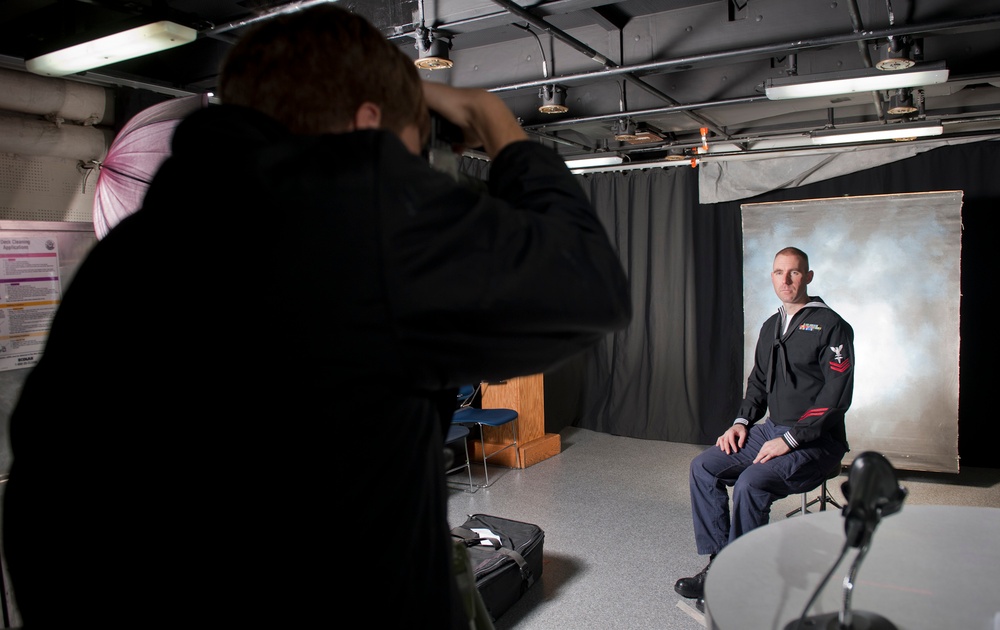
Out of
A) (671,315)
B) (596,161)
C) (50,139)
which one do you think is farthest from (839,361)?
(50,139)

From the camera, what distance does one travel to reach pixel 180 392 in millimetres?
531

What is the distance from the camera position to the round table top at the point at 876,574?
1.03 meters

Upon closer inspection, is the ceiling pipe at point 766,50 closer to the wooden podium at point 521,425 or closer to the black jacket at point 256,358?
the wooden podium at point 521,425

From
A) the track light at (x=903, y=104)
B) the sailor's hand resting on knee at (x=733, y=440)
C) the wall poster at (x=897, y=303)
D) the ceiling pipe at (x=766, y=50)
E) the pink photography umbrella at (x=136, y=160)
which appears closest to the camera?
the pink photography umbrella at (x=136, y=160)

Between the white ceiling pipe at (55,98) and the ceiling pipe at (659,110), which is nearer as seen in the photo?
the white ceiling pipe at (55,98)

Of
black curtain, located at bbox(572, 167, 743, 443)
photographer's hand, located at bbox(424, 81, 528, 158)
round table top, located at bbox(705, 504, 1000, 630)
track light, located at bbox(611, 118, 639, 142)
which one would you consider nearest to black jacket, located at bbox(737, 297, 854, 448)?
track light, located at bbox(611, 118, 639, 142)

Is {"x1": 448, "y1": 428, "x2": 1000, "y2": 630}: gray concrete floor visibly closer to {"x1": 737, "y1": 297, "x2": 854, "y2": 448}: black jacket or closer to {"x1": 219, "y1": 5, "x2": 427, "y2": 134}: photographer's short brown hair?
{"x1": 737, "y1": 297, "x2": 854, "y2": 448}: black jacket

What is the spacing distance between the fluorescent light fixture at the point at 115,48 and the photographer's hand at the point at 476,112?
231cm

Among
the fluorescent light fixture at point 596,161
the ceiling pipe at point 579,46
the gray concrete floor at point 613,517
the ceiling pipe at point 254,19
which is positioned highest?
the ceiling pipe at point 254,19

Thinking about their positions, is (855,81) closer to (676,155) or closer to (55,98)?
(676,155)

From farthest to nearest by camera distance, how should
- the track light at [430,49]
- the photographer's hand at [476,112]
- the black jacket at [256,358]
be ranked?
the track light at [430,49], the photographer's hand at [476,112], the black jacket at [256,358]

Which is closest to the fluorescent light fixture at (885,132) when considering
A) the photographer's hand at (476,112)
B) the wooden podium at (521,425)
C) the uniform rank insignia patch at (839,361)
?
the uniform rank insignia patch at (839,361)

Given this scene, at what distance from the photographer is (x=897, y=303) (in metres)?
5.00

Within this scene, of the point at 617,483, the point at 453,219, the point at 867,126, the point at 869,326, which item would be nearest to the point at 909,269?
the point at 869,326
